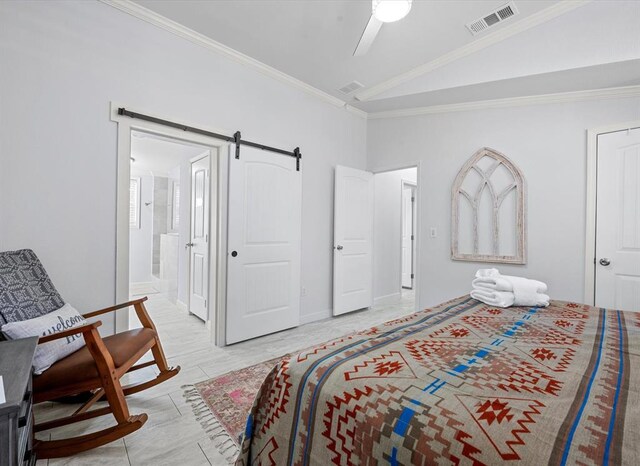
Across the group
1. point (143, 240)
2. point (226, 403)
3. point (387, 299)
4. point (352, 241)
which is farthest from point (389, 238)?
point (143, 240)

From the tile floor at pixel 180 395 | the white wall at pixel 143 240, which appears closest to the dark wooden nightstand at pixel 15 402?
the tile floor at pixel 180 395

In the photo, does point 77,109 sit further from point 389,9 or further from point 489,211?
point 489,211

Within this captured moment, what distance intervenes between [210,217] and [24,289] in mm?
1559

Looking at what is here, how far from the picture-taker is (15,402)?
100 centimetres

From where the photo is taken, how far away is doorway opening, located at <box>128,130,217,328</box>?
3.82 metres

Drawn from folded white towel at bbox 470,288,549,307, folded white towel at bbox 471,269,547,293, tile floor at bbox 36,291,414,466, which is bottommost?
tile floor at bbox 36,291,414,466

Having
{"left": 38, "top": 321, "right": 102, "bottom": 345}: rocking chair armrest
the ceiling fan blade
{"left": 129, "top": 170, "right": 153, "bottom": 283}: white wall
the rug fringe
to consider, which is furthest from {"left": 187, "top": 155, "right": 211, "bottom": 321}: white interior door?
{"left": 129, "top": 170, "right": 153, "bottom": 283}: white wall

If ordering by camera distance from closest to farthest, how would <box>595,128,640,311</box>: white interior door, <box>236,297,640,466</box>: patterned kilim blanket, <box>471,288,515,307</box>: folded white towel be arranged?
<box>236,297,640,466</box>: patterned kilim blanket, <box>471,288,515,307</box>: folded white towel, <box>595,128,640,311</box>: white interior door

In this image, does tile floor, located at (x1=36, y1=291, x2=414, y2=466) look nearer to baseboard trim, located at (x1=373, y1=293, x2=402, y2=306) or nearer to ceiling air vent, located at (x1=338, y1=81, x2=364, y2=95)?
baseboard trim, located at (x1=373, y1=293, x2=402, y2=306)

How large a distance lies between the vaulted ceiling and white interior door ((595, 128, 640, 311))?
0.58 m

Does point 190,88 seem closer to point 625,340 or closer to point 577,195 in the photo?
point 625,340

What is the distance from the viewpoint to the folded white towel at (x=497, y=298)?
1880 mm

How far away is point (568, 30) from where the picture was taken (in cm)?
266

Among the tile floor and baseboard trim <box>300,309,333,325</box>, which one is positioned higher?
baseboard trim <box>300,309,333,325</box>
